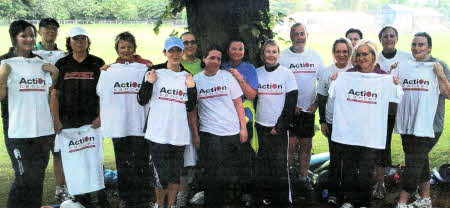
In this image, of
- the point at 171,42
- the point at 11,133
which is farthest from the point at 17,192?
the point at 171,42

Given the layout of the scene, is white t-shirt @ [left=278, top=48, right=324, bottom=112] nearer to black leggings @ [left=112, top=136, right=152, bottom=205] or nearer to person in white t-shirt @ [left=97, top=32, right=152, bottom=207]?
person in white t-shirt @ [left=97, top=32, right=152, bottom=207]

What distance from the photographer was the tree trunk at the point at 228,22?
4930 millimetres

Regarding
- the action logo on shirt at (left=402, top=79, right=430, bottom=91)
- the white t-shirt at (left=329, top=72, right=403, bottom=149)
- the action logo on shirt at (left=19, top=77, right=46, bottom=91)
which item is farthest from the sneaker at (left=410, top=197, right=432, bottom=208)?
the action logo on shirt at (left=19, top=77, right=46, bottom=91)

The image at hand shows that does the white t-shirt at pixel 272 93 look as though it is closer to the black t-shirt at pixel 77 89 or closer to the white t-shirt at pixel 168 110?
the white t-shirt at pixel 168 110

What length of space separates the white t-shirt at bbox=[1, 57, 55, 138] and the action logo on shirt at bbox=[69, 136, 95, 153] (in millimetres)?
299

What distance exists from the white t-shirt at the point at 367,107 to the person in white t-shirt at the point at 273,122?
554 millimetres

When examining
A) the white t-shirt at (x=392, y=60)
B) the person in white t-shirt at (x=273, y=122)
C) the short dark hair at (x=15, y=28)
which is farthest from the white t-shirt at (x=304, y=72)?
the short dark hair at (x=15, y=28)

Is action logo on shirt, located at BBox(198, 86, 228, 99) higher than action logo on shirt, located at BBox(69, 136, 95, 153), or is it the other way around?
action logo on shirt, located at BBox(198, 86, 228, 99)

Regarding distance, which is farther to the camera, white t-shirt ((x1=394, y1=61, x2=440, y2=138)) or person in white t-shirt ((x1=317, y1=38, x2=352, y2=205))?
person in white t-shirt ((x1=317, y1=38, x2=352, y2=205))

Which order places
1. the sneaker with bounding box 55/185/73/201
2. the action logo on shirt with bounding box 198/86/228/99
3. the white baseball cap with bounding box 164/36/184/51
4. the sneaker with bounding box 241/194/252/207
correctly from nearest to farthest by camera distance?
the white baseball cap with bounding box 164/36/184/51, the action logo on shirt with bounding box 198/86/228/99, the sneaker with bounding box 241/194/252/207, the sneaker with bounding box 55/185/73/201

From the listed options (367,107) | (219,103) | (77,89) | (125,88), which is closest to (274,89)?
(219,103)

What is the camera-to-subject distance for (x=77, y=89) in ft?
13.6

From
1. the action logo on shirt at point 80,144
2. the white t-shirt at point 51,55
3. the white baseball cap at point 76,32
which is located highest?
the white baseball cap at point 76,32

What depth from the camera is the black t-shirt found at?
4.09m
